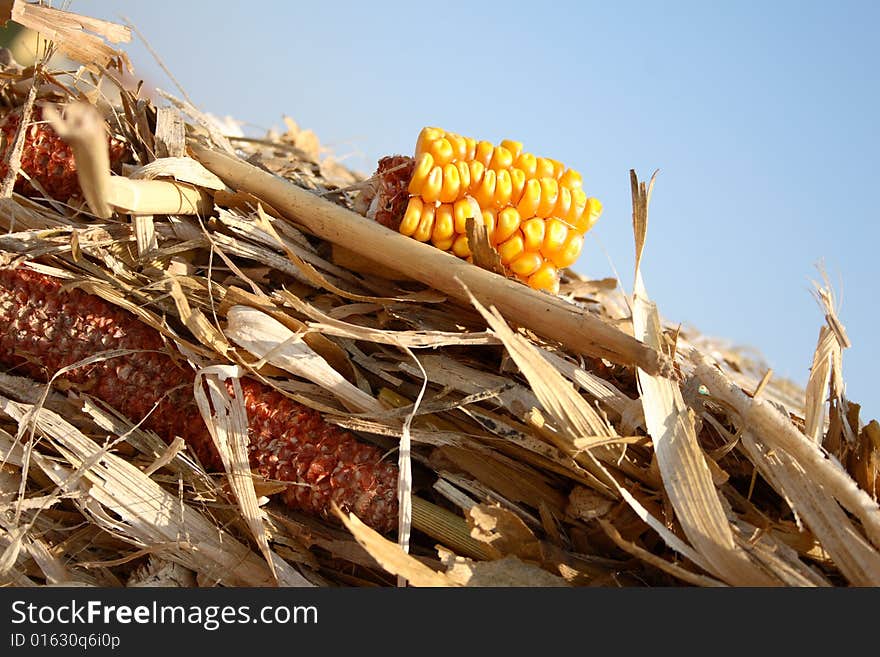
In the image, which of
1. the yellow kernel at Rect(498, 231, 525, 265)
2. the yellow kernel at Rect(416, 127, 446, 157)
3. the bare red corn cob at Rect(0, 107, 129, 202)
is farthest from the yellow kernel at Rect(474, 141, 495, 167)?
the bare red corn cob at Rect(0, 107, 129, 202)

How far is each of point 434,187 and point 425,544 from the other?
877 mm

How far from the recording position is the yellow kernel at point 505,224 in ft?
6.46

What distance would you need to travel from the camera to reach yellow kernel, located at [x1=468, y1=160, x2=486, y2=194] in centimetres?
196

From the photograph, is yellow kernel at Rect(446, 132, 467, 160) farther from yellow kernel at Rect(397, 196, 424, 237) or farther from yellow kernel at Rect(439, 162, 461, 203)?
yellow kernel at Rect(397, 196, 424, 237)

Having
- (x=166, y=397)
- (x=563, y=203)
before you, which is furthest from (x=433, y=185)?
(x=166, y=397)

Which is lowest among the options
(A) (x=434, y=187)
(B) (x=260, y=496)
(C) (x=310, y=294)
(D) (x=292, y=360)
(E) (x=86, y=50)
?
(B) (x=260, y=496)

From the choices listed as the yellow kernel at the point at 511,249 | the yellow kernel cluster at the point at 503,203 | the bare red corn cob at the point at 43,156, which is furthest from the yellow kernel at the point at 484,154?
the bare red corn cob at the point at 43,156

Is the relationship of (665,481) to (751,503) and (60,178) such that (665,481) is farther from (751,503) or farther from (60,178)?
(60,178)

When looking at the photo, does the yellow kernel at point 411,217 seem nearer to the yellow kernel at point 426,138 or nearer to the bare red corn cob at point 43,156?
the yellow kernel at point 426,138

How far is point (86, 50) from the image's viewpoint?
7.08 ft

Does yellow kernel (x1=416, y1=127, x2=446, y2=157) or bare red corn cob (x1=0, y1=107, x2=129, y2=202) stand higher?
bare red corn cob (x1=0, y1=107, x2=129, y2=202)

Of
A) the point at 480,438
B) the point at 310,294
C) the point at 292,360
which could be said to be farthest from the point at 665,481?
the point at 310,294

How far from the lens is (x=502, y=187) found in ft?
6.44

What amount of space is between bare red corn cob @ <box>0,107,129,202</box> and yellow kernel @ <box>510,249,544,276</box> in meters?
1.22
